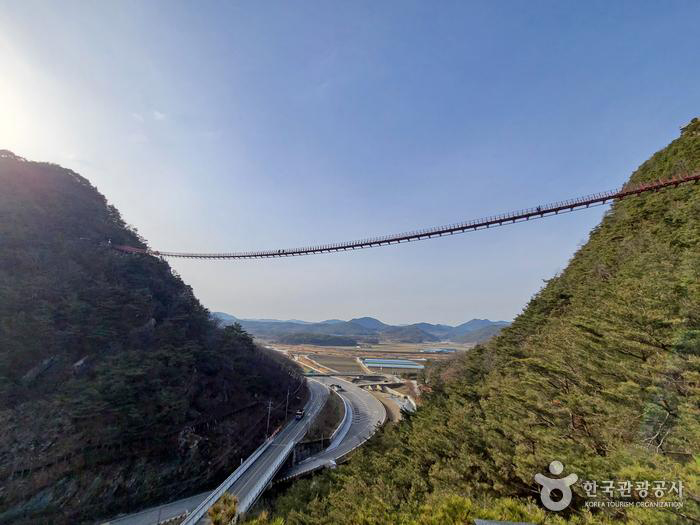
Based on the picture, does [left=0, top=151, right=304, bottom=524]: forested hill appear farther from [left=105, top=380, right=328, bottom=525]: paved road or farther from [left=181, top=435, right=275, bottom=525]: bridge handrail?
[left=181, top=435, right=275, bottom=525]: bridge handrail

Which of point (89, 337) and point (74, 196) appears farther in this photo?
point (74, 196)

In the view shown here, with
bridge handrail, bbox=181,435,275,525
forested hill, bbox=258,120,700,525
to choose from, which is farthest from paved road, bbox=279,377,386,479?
forested hill, bbox=258,120,700,525

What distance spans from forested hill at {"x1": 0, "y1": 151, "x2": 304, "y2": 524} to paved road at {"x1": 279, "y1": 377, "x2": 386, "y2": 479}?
7812 mm

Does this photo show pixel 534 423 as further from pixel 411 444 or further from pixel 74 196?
pixel 74 196

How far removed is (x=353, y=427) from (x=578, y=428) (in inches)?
1608

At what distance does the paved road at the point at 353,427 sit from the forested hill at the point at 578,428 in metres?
11.4

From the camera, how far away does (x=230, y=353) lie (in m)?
44.0

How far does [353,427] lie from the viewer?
4734 centimetres

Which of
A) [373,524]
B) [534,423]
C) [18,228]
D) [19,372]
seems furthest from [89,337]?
[534,423]

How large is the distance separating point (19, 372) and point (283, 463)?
81.8ft

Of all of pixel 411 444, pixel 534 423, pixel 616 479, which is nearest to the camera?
pixel 616 479

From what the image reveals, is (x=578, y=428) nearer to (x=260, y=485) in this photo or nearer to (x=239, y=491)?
(x=260, y=485)

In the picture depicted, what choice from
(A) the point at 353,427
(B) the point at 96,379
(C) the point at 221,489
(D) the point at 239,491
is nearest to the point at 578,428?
(D) the point at 239,491

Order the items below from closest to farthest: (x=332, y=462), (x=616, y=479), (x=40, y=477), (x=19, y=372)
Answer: (x=616, y=479)
(x=40, y=477)
(x=19, y=372)
(x=332, y=462)
